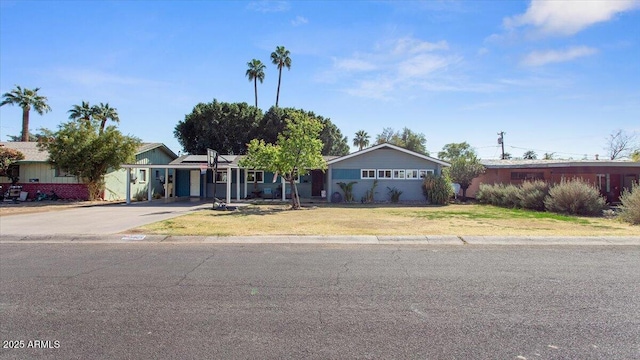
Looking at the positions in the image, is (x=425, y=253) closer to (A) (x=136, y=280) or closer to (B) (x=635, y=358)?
(B) (x=635, y=358)

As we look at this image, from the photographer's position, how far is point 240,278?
6.05 metres

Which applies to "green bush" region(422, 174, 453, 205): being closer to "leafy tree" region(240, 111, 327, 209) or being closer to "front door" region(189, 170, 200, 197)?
"leafy tree" region(240, 111, 327, 209)

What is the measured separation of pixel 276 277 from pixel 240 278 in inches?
22.5

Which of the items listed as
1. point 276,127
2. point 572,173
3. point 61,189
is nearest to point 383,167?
point 572,173

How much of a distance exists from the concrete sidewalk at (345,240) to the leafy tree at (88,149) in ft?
47.6

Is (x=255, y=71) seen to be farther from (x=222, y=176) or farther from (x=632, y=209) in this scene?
(x=632, y=209)

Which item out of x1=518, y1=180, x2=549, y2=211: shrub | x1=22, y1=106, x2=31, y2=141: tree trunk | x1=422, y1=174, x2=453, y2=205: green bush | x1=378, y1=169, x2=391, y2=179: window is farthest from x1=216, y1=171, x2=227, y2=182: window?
x1=22, y1=106, x2=31, y2=141: tree trunk

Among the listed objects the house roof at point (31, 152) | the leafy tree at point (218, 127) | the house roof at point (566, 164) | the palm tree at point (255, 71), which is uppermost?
the palm tree at point (255, 71)

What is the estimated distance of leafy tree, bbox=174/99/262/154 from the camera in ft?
131

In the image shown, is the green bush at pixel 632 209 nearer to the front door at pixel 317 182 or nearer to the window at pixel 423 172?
the window at pixel 423 172

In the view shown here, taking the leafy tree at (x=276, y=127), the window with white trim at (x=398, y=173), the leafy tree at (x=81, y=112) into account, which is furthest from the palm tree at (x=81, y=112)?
the window with white trim at (x=398, y=173)

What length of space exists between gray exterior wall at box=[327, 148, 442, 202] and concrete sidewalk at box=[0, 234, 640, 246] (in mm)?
15031

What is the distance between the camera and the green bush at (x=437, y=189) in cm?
2392

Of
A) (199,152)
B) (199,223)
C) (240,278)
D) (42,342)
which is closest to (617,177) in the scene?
(199,223)
